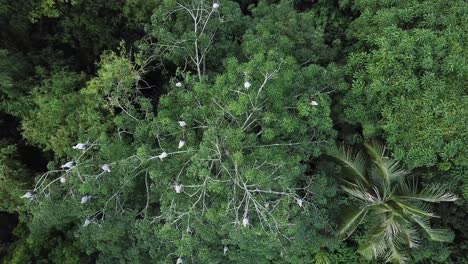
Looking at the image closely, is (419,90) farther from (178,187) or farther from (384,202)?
(178,187)

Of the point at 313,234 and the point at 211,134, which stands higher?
the point at 211,134

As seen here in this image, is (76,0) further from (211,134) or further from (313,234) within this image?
(313,234)

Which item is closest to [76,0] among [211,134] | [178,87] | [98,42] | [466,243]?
[98,42]

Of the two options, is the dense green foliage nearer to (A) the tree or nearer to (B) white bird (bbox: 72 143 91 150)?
(A) the tree

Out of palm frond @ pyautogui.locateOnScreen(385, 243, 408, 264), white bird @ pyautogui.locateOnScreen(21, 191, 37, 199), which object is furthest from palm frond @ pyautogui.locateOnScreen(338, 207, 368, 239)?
white bird @ pyautogui.locateOnScreen(21, 191, 37, 199)

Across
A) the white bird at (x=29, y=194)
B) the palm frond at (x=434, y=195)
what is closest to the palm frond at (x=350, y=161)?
the palm frond at (x=434, y=195)

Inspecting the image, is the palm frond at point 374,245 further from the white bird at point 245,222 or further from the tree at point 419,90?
the white bird at point 245,222
